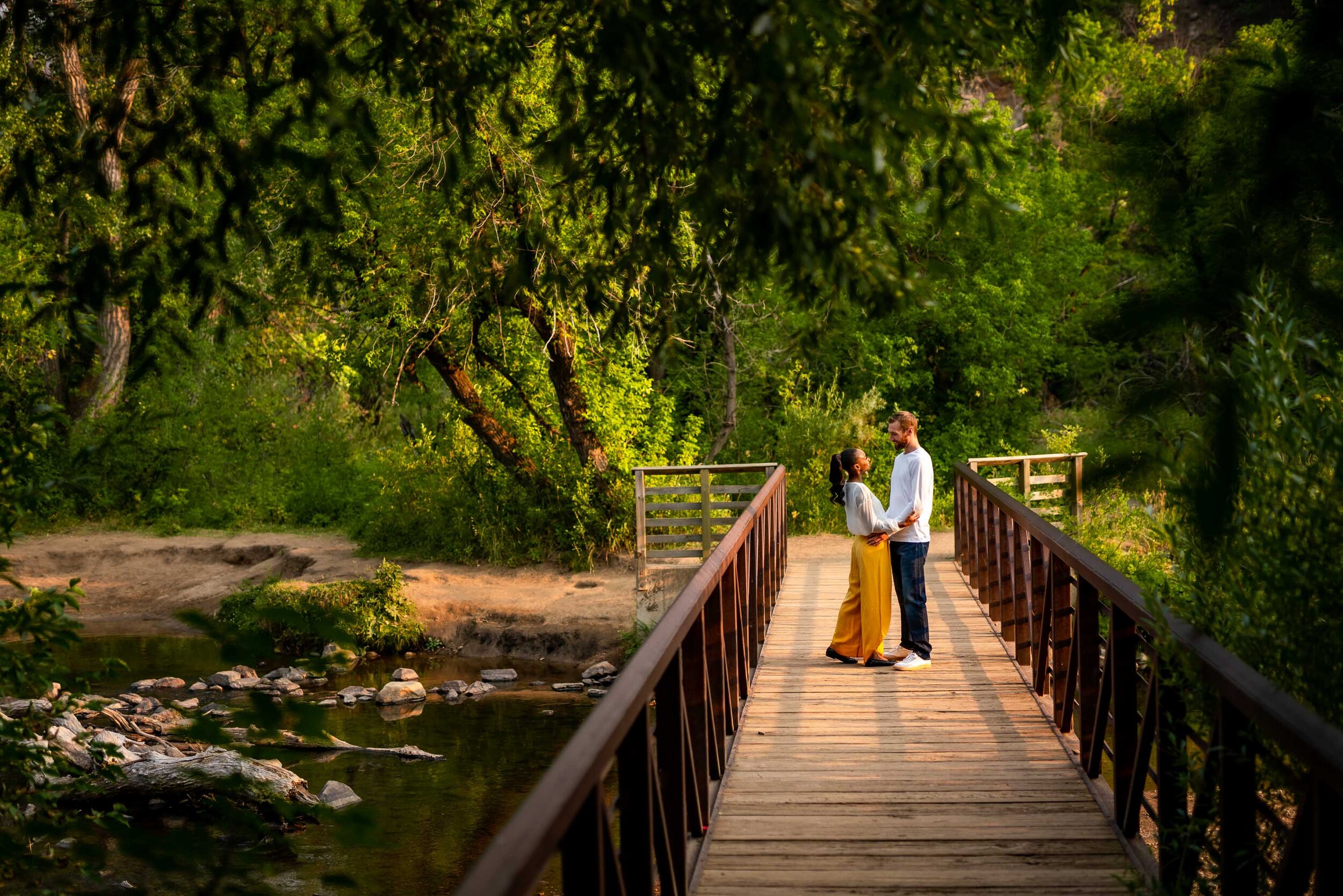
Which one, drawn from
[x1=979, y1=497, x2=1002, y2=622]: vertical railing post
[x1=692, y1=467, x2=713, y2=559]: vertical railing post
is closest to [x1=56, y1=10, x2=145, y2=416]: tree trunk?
[x1=979, y1=497, x2=1002, y2=622]: vertical railing post

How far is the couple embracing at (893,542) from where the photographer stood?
8.38 m

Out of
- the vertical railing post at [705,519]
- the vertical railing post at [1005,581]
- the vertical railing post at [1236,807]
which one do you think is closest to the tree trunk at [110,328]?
the vertical railing post at [1236,807]

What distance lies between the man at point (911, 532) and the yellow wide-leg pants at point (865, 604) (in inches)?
3.9

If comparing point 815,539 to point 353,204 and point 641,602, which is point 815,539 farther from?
point 353,204

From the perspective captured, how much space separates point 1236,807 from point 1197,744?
1197 mm

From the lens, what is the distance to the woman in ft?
27.4

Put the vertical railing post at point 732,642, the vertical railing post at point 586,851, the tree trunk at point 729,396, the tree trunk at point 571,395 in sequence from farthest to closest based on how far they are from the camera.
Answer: the tree trunk at point 729,396
the tree trunk at point 571,395
the vertical railing post at point 732,642
the vertical railing post at point 586,851

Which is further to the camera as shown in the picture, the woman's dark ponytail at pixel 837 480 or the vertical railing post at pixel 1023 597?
the woman's dark ponytail at pixel 837 480

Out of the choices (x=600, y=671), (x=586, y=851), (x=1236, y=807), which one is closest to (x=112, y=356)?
(x=600, y=671)

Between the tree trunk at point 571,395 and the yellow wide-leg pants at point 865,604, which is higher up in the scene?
the tree trunk at point 571,395

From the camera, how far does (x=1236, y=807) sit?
343cm

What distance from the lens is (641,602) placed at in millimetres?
17375

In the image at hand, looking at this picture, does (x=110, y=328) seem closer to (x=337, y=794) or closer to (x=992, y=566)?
(x=337, y=794)

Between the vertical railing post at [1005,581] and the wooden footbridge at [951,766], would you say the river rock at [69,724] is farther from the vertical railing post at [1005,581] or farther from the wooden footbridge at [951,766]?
the vertical railing post at [1005,581]
